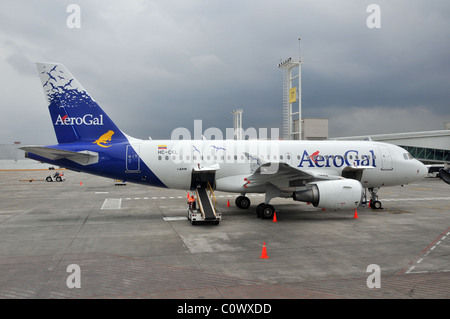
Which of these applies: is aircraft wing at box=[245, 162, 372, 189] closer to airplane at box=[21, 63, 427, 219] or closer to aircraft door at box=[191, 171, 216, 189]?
airplane at box=[21, 63, 427, 219]

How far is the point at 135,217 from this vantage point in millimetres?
16391

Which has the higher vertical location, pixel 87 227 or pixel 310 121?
pixel 310 121

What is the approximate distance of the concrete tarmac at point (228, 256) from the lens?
700 centimetres

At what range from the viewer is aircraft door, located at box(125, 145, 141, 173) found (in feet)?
51.8

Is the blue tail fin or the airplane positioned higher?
the blue tail fin

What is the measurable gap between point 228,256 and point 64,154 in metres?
9.79

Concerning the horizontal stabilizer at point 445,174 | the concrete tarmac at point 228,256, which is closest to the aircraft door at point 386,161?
the concrete tarmac at point 228,256

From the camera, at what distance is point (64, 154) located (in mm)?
14992

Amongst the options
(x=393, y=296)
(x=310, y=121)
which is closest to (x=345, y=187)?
(x=393, y=296)

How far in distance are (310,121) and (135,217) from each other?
154 feet

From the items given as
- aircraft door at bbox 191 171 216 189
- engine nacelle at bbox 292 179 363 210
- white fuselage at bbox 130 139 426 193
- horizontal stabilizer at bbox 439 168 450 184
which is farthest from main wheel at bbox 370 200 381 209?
aircraft door at bbox 191 171 216 189

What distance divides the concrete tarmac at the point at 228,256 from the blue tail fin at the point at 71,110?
4082 mm

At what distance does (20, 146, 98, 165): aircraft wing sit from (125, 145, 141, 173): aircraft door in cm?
149
